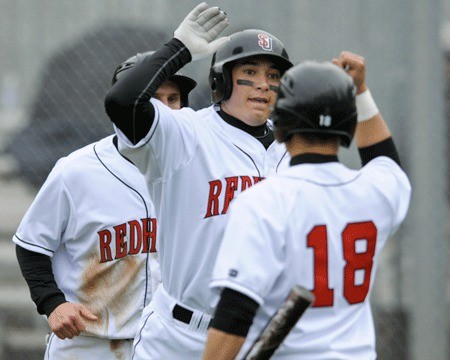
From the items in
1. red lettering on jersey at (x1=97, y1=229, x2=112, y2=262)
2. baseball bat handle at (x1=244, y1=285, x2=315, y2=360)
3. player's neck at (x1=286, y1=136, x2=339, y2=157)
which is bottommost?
red lettering on jersey at (x1=97, y1=229, x2=112, y2=262)


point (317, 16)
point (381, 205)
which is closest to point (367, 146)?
point (381, 205)

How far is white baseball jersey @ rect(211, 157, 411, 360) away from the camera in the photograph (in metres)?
2.85

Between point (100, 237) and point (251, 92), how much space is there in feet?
3.10

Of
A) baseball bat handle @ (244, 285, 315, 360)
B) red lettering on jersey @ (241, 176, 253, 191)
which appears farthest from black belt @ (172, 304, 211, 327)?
baseball bat handle @ (244, 285, 315, 360)

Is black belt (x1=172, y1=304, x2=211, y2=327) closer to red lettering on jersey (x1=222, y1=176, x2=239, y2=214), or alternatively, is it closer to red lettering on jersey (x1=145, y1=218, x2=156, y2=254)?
red lettering on jersey (x1=222, y1=176, x2=239, y2=214)

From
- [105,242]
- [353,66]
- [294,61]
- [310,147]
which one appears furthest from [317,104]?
[294,61]

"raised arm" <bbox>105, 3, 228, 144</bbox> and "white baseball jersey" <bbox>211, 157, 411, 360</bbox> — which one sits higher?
"raised arm" <bbox>105, 3, 228, 144</bbox>

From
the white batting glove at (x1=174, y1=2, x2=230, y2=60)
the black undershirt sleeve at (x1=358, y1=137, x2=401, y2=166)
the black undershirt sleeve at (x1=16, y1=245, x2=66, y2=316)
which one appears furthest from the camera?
the black undershirt sleeve at (x1=16, y1=245, x2=66, y2=316)

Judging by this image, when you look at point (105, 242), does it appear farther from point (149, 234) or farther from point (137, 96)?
point (137, 96)

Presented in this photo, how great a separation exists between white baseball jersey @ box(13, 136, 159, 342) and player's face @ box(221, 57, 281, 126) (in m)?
0.72

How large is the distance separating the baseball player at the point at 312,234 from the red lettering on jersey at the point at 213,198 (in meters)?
0.60

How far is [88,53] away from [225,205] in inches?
121

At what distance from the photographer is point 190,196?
3633 millimetres

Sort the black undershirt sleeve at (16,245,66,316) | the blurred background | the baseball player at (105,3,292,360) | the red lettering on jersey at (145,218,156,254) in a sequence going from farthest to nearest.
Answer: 1. the blurred background
2. the red lettering on jersey at (145,218,156,254)
3. the black undershirt sleeve at (16,245,66,316)
4. the baseball player at (105,3,292,360)
